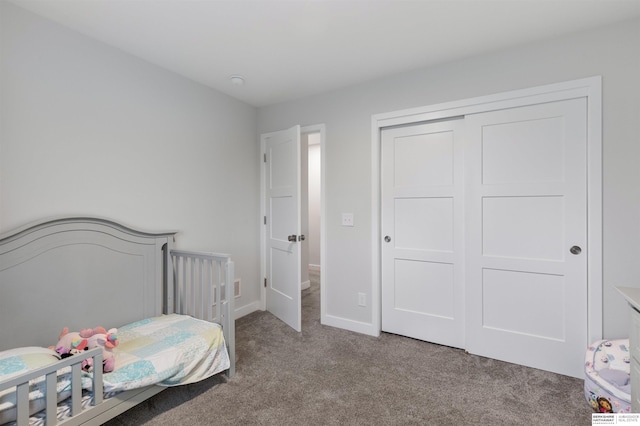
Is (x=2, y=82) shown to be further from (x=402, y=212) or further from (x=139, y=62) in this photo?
(x=402, y=212)

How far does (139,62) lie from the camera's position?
2.38 m

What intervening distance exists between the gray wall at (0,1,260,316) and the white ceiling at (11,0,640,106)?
0.17 meters

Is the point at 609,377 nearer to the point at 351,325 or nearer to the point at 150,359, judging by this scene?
the point at 351,325

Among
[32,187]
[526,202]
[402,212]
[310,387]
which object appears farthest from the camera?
[402,212]

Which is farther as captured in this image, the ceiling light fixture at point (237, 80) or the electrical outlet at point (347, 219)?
the electrical outlet at point (347, 219)

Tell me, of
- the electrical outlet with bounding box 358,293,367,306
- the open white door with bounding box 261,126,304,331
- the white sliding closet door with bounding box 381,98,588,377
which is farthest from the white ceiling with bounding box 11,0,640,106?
the electrical outlet with bounding box 358,293,367,306

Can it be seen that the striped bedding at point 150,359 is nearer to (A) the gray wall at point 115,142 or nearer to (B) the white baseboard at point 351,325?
(A) the gray wall at point 115,142

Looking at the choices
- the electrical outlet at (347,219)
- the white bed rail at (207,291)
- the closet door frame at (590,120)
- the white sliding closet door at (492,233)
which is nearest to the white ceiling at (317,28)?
the closet door frame at (590,120)

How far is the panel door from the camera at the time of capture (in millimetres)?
2496

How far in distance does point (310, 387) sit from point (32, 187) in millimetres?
2059

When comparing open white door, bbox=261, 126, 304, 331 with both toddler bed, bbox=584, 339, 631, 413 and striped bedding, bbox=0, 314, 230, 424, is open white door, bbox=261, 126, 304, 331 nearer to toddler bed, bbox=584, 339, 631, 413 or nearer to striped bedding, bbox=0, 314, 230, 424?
striped bedding, bbox=0, 314, 230, 424

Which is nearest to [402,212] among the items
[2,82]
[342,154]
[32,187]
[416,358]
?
[342,154]

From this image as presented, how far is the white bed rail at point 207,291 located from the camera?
7.00 feet

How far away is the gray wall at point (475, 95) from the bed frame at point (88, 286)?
3.94 ft
